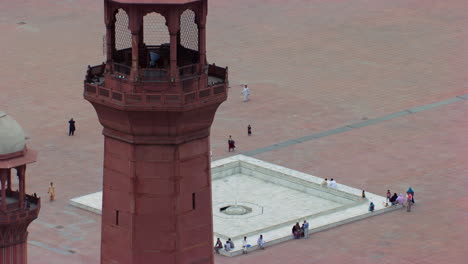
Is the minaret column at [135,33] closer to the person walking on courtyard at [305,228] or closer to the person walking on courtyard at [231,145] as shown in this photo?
the person walking on courtyard at [305,228]

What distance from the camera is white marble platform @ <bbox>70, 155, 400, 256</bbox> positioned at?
102500 millimetres

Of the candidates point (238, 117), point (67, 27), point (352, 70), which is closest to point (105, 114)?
point (238, 117)

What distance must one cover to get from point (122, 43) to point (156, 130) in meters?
3.27

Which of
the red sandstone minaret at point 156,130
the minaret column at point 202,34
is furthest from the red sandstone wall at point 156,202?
the minaret column at point 202,34

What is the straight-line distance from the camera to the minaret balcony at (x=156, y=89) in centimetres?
5694

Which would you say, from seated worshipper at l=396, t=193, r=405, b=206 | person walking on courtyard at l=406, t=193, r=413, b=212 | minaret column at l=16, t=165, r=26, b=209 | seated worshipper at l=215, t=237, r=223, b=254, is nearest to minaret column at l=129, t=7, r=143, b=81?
minaret column at l=16, t=165, r=26, b=209

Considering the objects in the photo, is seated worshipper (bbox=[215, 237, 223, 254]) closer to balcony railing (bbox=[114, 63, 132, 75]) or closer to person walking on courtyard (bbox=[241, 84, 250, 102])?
person walking on courtyard (bbox=[241, 84, 250, 102])

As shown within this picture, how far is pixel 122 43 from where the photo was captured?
58.5m

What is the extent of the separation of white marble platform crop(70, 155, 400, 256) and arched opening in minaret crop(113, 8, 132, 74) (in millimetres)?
41233

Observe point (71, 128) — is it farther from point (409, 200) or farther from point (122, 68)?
point (122, 68)

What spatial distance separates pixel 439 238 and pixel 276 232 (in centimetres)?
980

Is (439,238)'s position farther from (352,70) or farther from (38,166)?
(352,70)

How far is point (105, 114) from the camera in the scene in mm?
58219

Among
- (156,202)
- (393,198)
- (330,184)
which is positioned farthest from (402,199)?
(156,202)
